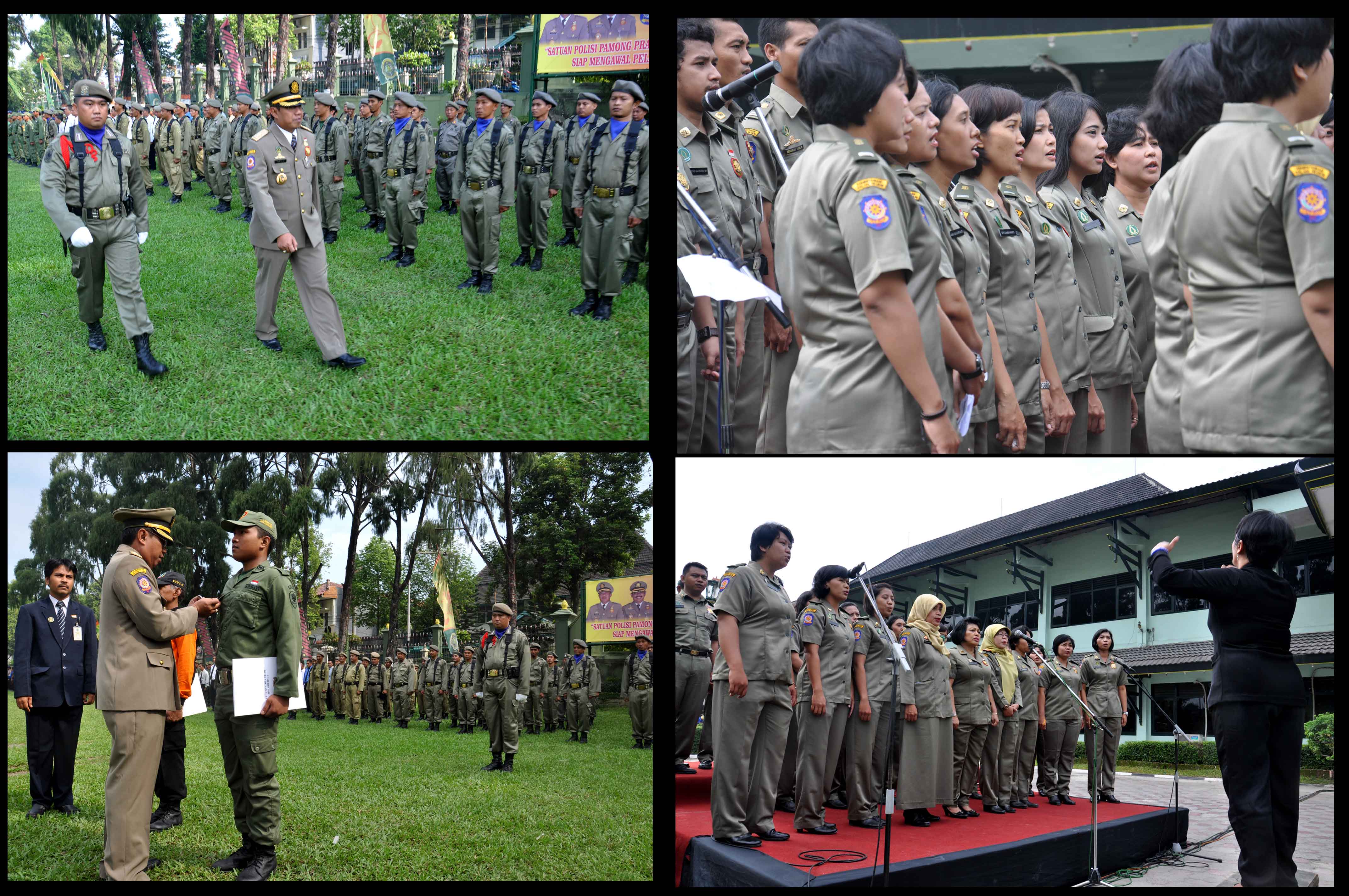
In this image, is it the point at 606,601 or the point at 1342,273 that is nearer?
the point at 1342,273

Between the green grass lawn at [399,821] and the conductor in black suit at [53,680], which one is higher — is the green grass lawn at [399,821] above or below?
below

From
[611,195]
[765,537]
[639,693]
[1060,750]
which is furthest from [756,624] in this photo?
[639,693]

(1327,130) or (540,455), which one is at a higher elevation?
(1327,130)

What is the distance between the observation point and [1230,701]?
368 cm

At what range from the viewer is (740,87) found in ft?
11.7

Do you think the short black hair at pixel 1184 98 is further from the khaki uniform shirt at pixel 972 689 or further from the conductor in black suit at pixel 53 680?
the conductor in black suit at pixel 53 680

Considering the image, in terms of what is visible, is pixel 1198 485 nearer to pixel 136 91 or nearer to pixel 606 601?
pixel 606 601

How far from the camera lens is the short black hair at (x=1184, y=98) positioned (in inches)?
156

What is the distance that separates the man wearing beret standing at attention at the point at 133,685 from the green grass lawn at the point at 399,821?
228mm

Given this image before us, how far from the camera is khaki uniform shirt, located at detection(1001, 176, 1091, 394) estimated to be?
406cm

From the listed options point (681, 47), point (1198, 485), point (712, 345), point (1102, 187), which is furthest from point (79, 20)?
point (1198, 485)

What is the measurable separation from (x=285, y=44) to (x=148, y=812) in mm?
4053

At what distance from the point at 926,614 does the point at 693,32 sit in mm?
3017

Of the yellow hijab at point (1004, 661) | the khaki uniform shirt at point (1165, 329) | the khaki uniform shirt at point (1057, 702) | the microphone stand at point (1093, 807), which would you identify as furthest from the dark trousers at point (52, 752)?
the khaki uniform shirt at point (1057, 702)
